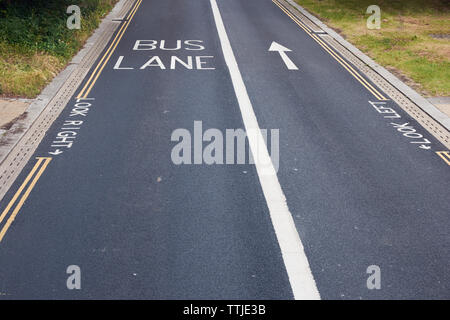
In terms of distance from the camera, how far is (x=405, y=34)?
2002 cm

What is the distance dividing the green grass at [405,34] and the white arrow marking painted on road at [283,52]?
3.17m

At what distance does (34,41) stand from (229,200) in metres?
11.6

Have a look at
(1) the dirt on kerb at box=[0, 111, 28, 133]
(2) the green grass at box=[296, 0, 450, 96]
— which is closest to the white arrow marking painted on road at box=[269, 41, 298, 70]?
(2) the green grass at box=[296, 0, 450, 96]

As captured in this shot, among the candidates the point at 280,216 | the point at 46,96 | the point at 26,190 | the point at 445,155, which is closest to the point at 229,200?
the point at 280,216

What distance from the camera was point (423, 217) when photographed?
7.53 metres

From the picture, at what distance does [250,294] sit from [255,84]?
873cm

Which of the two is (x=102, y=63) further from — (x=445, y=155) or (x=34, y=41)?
(x=445, y=155)

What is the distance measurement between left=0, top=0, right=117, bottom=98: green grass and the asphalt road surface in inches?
61.4

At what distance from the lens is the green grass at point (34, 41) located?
13133 millimetres

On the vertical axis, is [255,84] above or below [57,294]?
above

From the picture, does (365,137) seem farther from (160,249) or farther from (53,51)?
(53,51)

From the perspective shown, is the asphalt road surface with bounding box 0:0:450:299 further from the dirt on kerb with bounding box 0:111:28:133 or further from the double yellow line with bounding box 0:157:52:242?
the dirt on kerb with bounding box 0:111:28:133
